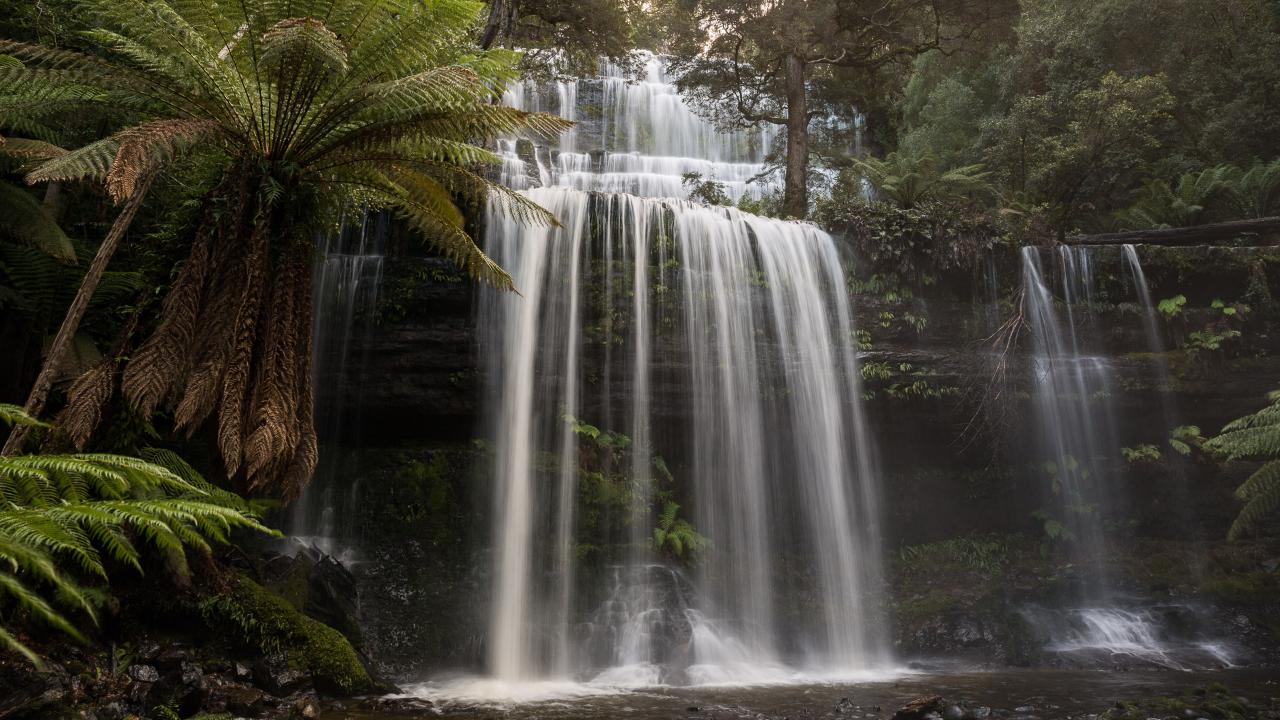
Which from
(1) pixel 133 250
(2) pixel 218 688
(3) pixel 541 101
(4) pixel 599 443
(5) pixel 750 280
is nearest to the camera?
(2) pixel 218 688

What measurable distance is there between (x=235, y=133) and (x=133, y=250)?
10.7ft

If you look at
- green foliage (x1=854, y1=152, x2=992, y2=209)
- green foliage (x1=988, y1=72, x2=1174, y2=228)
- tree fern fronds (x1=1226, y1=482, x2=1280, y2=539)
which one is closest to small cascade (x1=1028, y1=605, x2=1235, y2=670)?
tree fern fronds (x1=1226, y1=482, x2=1280, y2=539)

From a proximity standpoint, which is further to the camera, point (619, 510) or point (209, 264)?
point (619, 510)

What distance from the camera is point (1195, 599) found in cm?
1138

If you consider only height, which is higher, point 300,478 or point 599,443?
point 599,443

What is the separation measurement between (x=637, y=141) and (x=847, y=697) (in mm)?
17208

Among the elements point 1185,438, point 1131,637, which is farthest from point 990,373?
point 1131,637

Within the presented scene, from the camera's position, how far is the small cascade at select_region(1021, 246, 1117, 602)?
1229 cm

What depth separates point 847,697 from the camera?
764cm

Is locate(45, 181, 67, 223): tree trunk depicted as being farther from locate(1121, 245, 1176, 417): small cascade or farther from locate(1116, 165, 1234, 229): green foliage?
locate(1116, 165, 1234, 229): green foliage

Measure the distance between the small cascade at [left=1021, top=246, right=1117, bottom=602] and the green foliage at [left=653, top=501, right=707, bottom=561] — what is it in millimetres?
6368

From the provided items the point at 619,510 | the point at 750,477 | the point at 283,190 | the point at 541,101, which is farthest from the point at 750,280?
the point at 541,101

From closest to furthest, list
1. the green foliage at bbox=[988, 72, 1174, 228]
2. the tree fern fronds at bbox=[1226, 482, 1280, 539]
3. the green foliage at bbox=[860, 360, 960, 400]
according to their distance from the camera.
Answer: the tree fern fronds at bbox=[1226, 482, 1280, 539] < the green foliage at bbox=[860, 360, 960, 400] < the green foliage at bbox=[988, 72, 1174, 228]

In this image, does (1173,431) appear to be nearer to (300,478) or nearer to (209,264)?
(300,478)
